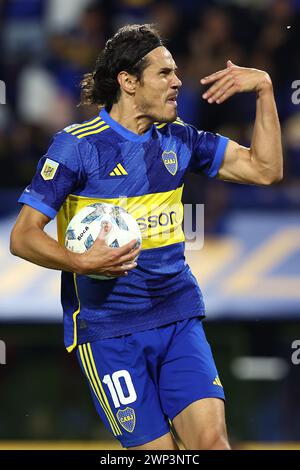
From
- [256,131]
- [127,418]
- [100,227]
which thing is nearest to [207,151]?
[256,131]

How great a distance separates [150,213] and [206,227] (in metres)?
3.75

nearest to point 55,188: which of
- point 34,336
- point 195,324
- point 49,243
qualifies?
point 49,243

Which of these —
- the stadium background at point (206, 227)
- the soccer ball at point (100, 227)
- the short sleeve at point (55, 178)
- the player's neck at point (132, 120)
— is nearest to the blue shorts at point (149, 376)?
the soccer ball at point (100, 227)

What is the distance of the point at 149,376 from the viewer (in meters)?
4.73

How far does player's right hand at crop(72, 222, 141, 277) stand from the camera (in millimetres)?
4371

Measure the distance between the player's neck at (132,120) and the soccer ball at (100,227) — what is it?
0.47 metres

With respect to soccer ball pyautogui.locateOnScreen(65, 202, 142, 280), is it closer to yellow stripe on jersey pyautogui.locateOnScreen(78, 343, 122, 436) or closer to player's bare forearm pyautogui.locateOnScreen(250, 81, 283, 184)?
yellow stripe on jersey pyautogui.locateOnScreen(78, 343, 122, 436)

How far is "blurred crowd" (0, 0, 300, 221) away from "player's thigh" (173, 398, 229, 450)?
393 cm

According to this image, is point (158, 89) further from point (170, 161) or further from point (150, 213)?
point (150, 213)

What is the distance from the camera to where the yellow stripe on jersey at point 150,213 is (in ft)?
15.6

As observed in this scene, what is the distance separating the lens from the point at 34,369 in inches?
372

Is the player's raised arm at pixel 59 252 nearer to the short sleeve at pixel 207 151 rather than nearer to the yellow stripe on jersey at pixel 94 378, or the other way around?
the yellow stripe on jersey at pixel 94 378

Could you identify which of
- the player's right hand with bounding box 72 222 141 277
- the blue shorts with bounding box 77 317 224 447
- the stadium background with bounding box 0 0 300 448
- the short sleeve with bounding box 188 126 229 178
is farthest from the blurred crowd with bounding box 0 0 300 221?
the player's right hand with bounding box 72 222 141 277

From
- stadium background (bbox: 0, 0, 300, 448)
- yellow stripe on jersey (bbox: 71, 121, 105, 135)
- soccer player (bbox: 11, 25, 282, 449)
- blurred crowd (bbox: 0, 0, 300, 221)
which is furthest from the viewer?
blurred crowd (bbox: 0, 0, 300, 221)
